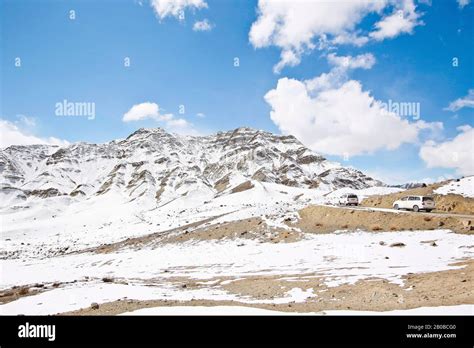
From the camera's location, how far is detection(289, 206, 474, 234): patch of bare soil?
1187 inches

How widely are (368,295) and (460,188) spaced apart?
33.3 metres

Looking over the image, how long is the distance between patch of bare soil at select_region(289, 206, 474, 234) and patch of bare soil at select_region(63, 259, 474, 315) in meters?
12.4

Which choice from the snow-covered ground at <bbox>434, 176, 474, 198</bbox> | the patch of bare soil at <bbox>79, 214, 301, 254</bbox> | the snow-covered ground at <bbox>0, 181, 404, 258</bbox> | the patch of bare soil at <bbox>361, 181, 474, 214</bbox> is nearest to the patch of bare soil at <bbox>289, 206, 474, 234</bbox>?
the patch of bare soil at <bbox>79, 214, 301, 254</bbox>

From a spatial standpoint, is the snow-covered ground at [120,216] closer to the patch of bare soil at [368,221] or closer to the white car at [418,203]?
the patch of bare soil at [368,221]

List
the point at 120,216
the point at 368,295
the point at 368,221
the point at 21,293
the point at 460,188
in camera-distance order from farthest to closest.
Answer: the point at 120,216 < the point at 460,188 < the point at 368,221 < the point at 21,293 < the point at 368,295

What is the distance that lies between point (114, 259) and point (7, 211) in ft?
465

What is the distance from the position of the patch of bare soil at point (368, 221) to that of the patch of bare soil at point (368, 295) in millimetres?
12371

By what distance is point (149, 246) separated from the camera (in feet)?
145

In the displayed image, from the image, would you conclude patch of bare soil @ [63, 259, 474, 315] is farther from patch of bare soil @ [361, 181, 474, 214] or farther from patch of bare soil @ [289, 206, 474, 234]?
patch of bare soil @ [361, 181, 474, 214]

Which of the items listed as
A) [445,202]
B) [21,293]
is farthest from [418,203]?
[21,293]

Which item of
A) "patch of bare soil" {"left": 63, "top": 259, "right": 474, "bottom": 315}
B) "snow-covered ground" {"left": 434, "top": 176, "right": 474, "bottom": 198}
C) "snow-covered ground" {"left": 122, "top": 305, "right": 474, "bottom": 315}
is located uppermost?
"snow-covered ground" {"left": 434, "top": 176, "right": 474, "bottom": 198}

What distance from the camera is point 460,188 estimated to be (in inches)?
1606

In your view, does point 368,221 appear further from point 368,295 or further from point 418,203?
point 368,295

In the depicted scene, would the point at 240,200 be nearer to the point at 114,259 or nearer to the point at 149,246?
the point at 149,246
